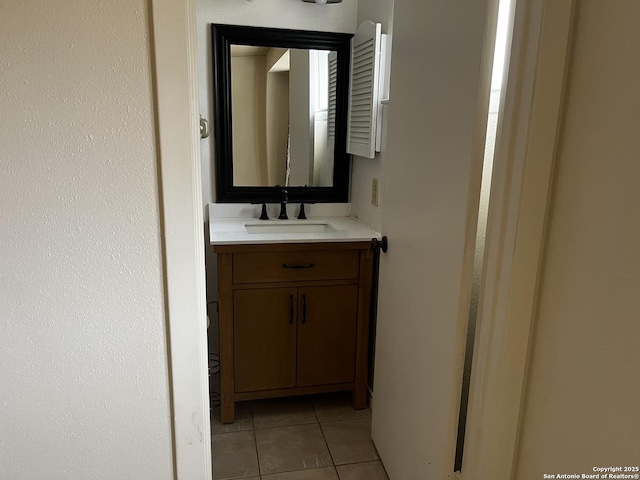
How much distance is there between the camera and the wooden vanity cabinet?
2.08 meters

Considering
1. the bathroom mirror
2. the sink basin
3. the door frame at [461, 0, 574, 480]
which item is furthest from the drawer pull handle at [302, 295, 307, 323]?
the door frame at [461, 0, 574, 480]

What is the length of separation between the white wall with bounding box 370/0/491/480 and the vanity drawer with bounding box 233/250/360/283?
1.05 feet

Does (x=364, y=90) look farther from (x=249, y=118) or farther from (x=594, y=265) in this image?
(x=594, y=265)

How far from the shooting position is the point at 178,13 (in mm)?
903

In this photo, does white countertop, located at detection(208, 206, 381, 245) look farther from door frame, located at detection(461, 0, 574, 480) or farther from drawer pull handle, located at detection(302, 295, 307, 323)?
door frame, located at detection(461, 0, 574, 480)

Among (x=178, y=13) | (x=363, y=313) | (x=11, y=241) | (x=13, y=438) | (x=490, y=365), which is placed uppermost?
(x=178, y=13)

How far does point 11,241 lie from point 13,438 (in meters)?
0.44

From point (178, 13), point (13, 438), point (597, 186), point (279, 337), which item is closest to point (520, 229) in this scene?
point (597, 186)

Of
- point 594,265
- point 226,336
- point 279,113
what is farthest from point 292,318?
point 594,265

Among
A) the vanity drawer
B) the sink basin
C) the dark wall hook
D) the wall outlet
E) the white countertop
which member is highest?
the wall outlet

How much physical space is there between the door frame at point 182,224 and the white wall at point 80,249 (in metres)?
0.02

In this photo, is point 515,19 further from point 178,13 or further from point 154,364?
point 154,364

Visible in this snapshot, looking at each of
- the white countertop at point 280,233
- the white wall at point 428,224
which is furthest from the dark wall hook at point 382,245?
the white countertop at point 280,233

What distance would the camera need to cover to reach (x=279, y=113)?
246 cm
